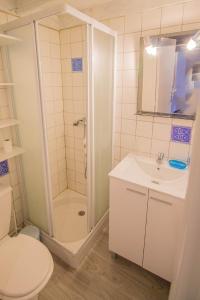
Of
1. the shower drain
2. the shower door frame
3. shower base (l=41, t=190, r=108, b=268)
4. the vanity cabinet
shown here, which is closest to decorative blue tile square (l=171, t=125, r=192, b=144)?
the vanity cabinet

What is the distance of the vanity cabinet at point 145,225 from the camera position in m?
1.34

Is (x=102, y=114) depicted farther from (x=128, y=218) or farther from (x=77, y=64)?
(x=128, y=218)

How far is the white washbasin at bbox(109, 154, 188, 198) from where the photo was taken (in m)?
1.37

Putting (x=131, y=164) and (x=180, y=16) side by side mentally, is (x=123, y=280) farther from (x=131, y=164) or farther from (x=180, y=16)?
(x=180, y=16)

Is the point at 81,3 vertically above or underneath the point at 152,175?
above

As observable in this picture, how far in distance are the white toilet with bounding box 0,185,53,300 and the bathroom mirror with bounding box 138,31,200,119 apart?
143cm

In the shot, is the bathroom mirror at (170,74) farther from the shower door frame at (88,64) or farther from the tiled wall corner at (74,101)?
the tiled wall corner at (74,101)

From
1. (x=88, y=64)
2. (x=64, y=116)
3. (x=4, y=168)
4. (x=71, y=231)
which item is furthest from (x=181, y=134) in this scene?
(x=4, y=168)

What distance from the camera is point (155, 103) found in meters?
1.66

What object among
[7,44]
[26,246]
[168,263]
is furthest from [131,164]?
[7,44]

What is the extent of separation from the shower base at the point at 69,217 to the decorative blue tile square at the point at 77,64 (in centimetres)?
159

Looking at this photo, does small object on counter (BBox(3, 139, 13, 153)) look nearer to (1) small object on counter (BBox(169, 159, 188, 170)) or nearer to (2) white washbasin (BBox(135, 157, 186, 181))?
(2) white washbasin (BBox(135, 157, 186, 181))

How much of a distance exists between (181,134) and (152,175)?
43 centimetres

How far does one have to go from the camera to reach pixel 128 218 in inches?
60.9
